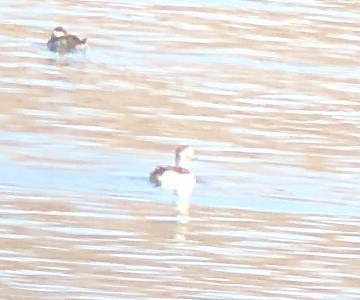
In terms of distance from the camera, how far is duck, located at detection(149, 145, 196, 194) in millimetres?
13625

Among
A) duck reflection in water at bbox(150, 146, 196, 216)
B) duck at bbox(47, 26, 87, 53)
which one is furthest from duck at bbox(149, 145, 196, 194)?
duck at bbox(47, 26, 87, 53)

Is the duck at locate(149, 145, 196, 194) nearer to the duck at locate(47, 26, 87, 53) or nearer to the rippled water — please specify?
the rippled water

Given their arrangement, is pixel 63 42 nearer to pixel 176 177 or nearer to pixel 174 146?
pixel 174 146

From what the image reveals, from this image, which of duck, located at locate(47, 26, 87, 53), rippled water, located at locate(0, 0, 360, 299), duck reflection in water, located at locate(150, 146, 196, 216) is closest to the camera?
rippled water, located at locate(0, 0, 360, 299)

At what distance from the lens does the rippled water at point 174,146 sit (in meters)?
11.3

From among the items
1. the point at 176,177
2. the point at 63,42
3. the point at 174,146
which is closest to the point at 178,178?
the point at 176,177

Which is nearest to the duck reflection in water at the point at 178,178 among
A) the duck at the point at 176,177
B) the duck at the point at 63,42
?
the duck at the point at 176,177

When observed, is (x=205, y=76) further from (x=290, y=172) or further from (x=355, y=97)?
(x=290, y=172)

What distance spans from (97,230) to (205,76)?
6.68 metres

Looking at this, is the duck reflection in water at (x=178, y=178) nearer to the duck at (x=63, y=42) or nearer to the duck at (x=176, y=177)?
the duck at (x=176, y=177)

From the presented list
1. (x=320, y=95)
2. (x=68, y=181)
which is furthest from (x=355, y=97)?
(x=68, y=181)

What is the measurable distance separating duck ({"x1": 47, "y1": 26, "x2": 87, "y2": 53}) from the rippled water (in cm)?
12

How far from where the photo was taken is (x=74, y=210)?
1272 cm

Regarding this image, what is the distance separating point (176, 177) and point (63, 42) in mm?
6395
